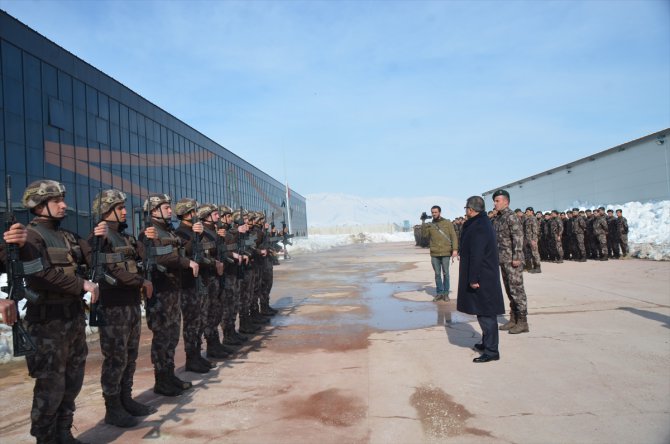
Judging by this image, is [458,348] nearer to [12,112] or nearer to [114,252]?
[114,252]

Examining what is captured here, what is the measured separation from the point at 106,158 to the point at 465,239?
24909mm

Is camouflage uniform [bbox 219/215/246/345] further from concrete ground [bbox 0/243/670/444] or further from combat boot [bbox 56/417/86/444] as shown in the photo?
combat boot [bbox 56/417/86/444]

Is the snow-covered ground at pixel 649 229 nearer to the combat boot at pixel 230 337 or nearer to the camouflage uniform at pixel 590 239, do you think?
the camouflage uniform at pixel 590 239

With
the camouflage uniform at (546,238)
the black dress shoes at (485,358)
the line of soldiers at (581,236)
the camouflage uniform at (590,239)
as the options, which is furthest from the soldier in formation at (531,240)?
the black dress shoes at (485,358)

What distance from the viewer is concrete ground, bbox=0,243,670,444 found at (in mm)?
3506

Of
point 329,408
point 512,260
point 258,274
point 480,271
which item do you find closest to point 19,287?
point 329,408

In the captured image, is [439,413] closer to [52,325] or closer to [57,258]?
[52,325]

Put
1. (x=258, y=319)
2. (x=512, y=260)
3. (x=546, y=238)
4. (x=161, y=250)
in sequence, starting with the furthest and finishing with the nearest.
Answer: (x=546, y=238) → (x=258, y=319) → (x=512, y=260) → (x=161, y=250)

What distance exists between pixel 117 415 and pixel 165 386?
734 millimetres

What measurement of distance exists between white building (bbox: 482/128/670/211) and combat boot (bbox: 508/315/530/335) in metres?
20.1

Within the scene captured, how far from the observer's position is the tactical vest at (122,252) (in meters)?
3.92

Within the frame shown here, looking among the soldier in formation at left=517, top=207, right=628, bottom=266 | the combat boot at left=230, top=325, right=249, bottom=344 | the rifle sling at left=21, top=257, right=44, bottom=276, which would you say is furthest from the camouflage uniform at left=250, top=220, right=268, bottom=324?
the soldier in formation at left=517, top=207, right=628, bottom=266

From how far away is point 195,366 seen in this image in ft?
17.5

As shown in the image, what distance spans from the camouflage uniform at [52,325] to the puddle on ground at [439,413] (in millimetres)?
2777
